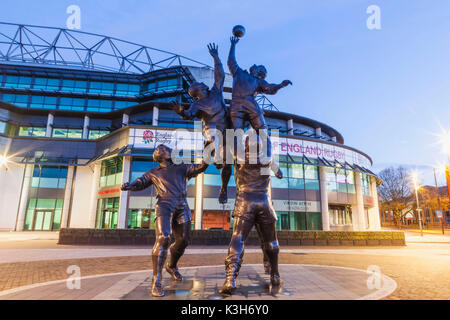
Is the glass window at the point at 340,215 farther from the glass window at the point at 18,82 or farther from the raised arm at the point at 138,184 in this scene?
the glass window at the point at 18,82

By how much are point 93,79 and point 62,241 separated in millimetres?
29446

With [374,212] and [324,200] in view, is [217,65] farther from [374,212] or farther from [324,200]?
[374,212]

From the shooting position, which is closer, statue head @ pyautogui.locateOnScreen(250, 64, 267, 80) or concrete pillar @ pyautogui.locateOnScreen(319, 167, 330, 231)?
statue head @ pyautogui.locateOnScreen(250, 64, 267, 80)

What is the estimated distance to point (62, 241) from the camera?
15.0 meters

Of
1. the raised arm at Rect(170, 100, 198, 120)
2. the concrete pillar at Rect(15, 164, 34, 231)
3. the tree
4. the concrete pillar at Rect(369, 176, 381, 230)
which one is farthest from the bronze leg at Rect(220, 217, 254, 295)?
the tree

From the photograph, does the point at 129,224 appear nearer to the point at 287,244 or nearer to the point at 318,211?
the point at 287,244

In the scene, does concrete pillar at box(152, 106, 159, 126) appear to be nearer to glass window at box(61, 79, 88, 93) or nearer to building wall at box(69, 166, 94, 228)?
building wall at box(69, 166, 94, 228)

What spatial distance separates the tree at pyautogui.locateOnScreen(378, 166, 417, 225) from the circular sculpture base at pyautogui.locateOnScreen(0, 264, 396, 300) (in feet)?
171

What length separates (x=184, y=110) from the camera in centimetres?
479

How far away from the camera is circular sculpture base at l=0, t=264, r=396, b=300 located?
159 inches

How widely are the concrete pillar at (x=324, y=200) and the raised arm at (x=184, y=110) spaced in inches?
986

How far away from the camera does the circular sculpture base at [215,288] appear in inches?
159

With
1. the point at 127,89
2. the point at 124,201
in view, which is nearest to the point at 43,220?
the point at 124,201
